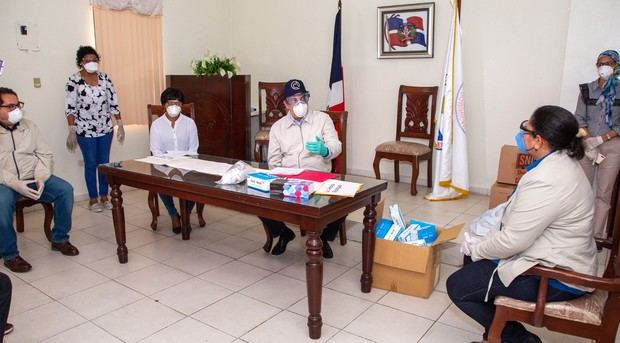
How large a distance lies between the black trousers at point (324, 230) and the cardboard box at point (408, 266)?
1.67ft

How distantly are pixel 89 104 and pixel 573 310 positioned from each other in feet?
13.0

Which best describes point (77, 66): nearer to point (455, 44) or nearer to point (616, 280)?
point (455, 44)

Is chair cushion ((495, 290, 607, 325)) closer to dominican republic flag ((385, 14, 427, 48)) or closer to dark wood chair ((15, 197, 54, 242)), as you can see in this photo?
dark wood chair ((15, 197, 54, 242))

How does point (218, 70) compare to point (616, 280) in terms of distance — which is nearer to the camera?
point (616, 280)

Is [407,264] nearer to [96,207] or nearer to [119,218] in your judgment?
[119,218]

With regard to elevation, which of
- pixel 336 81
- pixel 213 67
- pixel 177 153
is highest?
pixel 213 67

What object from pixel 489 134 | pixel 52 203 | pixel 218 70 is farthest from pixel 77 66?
pixel 489 134

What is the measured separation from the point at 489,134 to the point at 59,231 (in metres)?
3.86

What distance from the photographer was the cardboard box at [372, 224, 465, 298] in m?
2.39

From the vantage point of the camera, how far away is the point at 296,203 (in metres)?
2.00

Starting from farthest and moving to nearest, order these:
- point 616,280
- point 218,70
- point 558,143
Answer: point 218,70
point 558,143
point 616,280

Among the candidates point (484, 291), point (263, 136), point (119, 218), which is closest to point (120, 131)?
point (263, 136)

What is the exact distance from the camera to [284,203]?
6.64 feet

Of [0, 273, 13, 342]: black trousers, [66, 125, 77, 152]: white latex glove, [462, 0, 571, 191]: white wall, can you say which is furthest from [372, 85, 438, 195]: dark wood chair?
[0, 273, 13, 342]: black trousers
